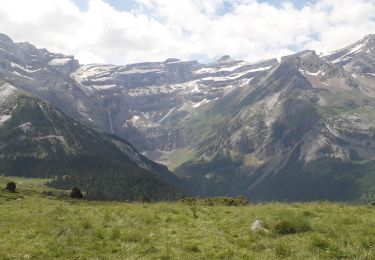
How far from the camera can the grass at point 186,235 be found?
20.6m

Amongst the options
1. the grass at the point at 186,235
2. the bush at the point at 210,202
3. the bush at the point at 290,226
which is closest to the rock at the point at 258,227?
the grass at the point at 186,235

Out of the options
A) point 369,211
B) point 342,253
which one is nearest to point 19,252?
point 342,253

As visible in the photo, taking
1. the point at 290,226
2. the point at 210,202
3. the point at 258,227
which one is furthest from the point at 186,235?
the point at 210,202

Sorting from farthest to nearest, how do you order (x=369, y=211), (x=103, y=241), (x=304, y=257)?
(x=369, y=211)
(x=103, y=241)
(x=304, y=257)

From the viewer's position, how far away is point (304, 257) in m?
19.5

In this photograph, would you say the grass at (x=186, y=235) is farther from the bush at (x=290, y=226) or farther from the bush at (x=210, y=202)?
the bush at (x=210, y=202)

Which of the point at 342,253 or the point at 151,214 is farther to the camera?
the point at 151,214

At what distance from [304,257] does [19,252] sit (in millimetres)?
13286

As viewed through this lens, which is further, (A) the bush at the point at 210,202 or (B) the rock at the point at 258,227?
(A) the bush at the point at 210,202

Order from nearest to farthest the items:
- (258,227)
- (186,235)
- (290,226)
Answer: (290,226) < (186,235) < (258,227)

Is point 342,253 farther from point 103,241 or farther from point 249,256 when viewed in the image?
point 103,241

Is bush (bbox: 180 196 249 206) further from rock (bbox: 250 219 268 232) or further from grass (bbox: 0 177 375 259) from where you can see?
rock (bbox: 250 219 268 232)

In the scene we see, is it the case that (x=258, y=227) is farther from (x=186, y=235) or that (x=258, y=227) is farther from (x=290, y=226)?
(x=186, y=235)

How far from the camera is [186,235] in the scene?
24.9 meters
